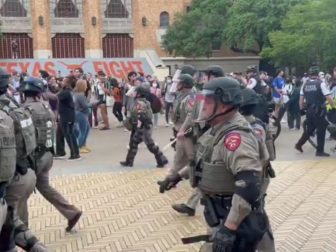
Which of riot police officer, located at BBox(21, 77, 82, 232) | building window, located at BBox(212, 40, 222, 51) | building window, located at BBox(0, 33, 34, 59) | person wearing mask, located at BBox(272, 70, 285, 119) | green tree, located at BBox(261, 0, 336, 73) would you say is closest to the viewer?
riot police officer, located at BBox(21, 77, 82, 232)

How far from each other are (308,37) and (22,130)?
23956 millimetres

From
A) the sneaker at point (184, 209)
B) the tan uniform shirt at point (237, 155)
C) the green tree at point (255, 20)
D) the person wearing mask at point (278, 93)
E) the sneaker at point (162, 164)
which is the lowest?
the sneaker at point (162, 164)

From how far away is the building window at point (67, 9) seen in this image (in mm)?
41031

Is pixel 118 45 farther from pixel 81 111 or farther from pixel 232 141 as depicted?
pixel 232 141

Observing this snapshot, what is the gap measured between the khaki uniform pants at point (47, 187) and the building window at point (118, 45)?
37.4 metres

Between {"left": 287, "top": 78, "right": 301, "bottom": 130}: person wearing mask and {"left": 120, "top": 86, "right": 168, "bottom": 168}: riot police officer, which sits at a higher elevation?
{"left": 120, "top": 86, "right": 168, "bottom": 168}: riot police officer

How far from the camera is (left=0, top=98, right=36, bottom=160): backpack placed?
14.5 ft

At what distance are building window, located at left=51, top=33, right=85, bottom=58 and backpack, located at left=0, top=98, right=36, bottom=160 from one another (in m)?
37.7

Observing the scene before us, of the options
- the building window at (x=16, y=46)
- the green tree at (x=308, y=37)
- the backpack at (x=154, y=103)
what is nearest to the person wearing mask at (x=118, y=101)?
the backpack at (x=154, y=103)

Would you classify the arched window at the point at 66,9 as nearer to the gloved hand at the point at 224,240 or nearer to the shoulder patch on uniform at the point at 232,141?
the shoulder patch on uniform at the point at 232,141

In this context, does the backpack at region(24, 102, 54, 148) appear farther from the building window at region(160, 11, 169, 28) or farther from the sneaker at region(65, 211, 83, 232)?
the building window at region(160, 11, 169, 28)

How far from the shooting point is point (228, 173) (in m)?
3.38

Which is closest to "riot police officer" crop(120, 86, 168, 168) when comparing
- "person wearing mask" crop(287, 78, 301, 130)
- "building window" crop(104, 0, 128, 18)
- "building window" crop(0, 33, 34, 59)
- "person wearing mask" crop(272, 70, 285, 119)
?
"person wearing mask" crop(272, 70, 285, 119)

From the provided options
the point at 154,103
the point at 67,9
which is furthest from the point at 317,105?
the point at 67,9
